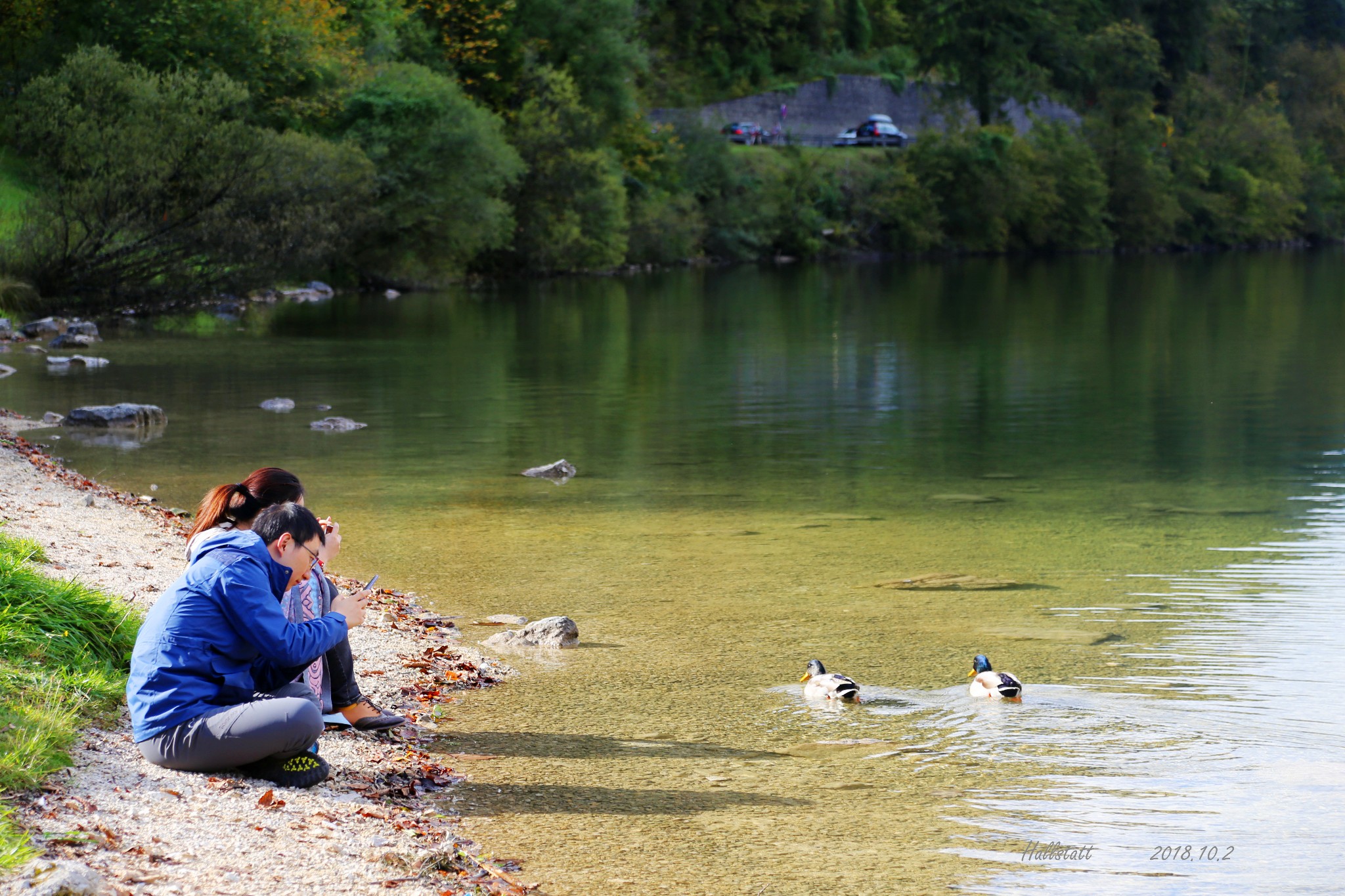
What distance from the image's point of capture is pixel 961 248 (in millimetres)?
87312

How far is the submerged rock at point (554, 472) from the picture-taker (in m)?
15.5

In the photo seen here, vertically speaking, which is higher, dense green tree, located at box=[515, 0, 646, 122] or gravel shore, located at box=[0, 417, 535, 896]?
dense green tree, located at box=[515, 0, 646, 122]

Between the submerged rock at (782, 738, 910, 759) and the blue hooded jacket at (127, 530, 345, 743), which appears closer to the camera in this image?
the blue hooded jacket at (127, 530, 345, 743)

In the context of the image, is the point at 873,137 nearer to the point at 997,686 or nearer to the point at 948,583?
the point at 948,583

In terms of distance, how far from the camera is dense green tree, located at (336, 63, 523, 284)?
154 ft

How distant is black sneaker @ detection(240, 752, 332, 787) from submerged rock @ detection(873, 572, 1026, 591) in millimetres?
5638

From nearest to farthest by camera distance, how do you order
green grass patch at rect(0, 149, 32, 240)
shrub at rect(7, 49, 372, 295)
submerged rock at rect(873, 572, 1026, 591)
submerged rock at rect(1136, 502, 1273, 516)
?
submerged rock at rect(873, 572, 1026, 591), submerged rock at rect(1136, 502, 1273, 516), shrub at rect(7, 49, 372, 295), green grass patch at rect(0, 149, 32, 240)

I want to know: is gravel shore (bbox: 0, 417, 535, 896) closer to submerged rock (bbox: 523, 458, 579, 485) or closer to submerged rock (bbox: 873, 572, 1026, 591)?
submerged rock (bbox: 873, 572, 1026, 591)

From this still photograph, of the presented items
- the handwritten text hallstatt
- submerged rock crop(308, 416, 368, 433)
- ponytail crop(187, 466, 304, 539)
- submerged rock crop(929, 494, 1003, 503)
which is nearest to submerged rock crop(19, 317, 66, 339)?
submerged rock crop(308, 416, 368, 433)

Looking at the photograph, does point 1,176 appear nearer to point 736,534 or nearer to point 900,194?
point 736,534

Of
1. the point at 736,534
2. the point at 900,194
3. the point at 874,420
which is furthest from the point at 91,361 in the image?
the point at 900,194

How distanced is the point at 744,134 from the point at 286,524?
7772 cm

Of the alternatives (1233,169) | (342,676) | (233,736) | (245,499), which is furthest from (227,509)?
(1233,169)

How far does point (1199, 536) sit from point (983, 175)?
74.4 m
